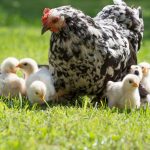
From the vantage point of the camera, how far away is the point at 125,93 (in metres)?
7.12

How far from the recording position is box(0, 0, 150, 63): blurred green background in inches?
537

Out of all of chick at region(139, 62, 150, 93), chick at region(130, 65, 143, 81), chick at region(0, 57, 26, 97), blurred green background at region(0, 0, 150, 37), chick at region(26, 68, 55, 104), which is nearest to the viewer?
chick at region(26, 68, 55, 104)

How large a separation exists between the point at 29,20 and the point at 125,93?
36.3 ft

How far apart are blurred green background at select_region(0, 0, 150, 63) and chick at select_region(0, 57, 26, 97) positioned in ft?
13.1

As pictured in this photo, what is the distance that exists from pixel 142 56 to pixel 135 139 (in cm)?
724

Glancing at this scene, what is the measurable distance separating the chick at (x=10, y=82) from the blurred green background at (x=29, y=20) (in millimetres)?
3993

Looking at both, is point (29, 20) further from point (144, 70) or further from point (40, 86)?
point (40, 86)

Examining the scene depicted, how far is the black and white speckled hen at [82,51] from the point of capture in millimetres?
6988

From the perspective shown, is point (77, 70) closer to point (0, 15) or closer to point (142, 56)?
point (142, 56)

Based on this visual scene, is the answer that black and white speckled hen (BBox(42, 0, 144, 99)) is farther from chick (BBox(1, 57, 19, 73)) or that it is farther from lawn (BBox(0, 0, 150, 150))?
chick (BBox(1, 57, 19, 73))

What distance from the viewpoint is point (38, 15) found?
18.8 m

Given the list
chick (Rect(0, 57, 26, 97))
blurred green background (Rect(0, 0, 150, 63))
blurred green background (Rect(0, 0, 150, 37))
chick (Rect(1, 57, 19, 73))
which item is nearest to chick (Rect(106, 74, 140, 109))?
chick (Rect(0, 57, 26, 97))

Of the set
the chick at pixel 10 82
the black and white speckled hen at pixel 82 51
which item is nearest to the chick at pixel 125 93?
the black and white speckled hen at pixel 82 51

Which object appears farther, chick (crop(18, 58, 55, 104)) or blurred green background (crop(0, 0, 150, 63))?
blurred green background (crop(0, 0, 150, 63))
